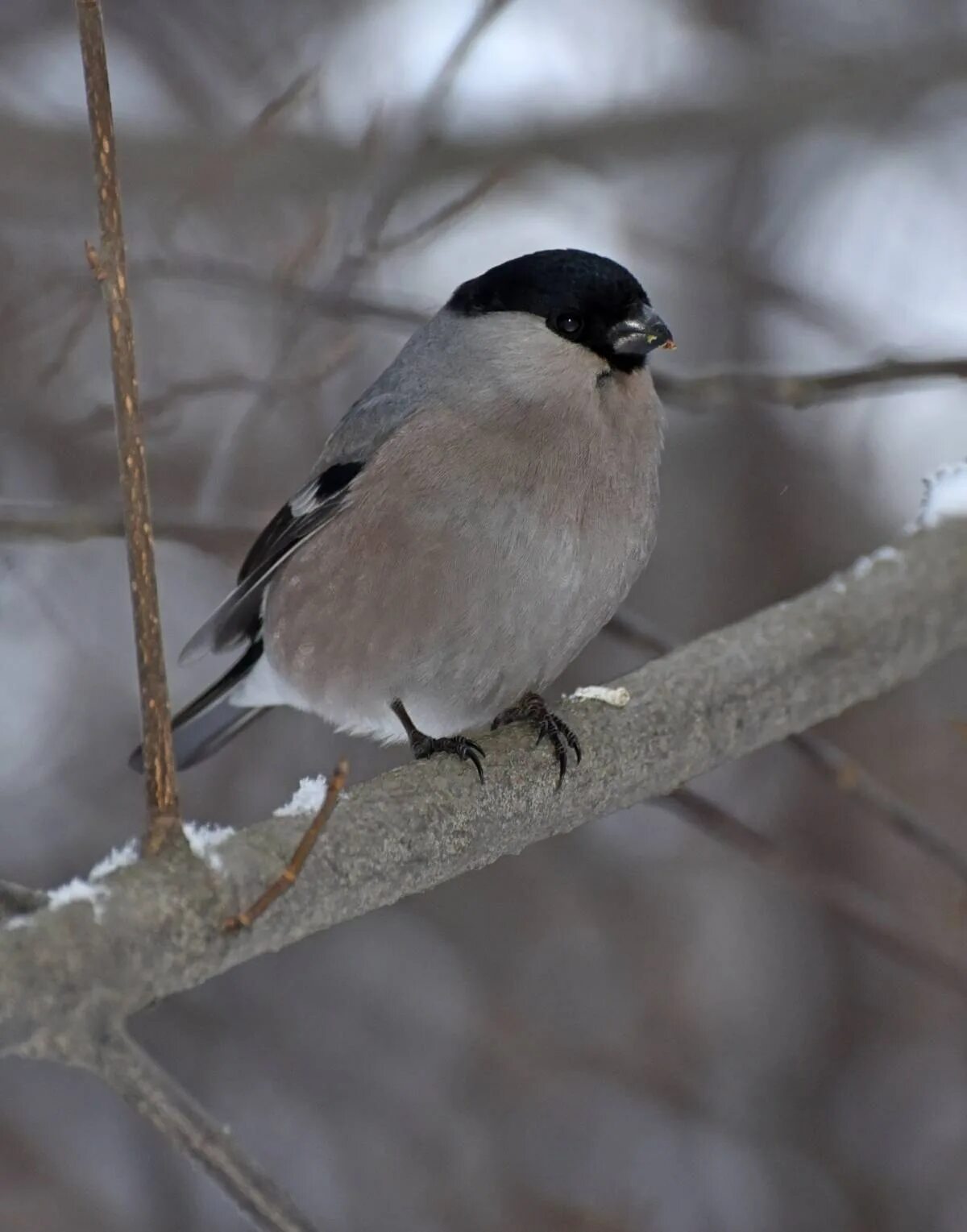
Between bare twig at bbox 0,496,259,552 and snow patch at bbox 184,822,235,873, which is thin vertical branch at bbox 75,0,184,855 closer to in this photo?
snow patch at bbox 184,822,235,873

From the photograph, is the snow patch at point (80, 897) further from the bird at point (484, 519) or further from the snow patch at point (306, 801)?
the bird at point (484, 519)

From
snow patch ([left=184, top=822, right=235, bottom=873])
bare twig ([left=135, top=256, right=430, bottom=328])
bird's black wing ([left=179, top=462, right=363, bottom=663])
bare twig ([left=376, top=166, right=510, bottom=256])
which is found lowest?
snow patch ([left=184, top=822, right=235, bottom=873])

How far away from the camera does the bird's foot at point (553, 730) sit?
2.78m

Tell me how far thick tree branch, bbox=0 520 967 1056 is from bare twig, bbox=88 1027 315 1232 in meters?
0.14

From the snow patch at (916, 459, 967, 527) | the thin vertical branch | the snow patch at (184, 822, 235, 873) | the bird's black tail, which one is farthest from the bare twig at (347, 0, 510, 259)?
the snow patch at (184, 822, 235, 873)

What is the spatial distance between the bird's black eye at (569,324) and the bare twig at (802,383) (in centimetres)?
39

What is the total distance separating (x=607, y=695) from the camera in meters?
2.94

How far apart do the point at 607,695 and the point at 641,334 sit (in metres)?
0.81

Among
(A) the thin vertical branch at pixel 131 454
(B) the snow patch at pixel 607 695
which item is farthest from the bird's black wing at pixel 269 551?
(A) the thin vertical branch at pixel 131 454

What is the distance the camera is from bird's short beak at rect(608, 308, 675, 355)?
313cm

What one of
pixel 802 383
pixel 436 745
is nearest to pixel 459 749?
pixel 436 745

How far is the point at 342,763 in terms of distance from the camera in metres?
1.71

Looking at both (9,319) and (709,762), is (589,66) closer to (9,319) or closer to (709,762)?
(9,319)

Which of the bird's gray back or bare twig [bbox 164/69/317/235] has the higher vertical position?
bare twig [bbox 164/69/317/235]
